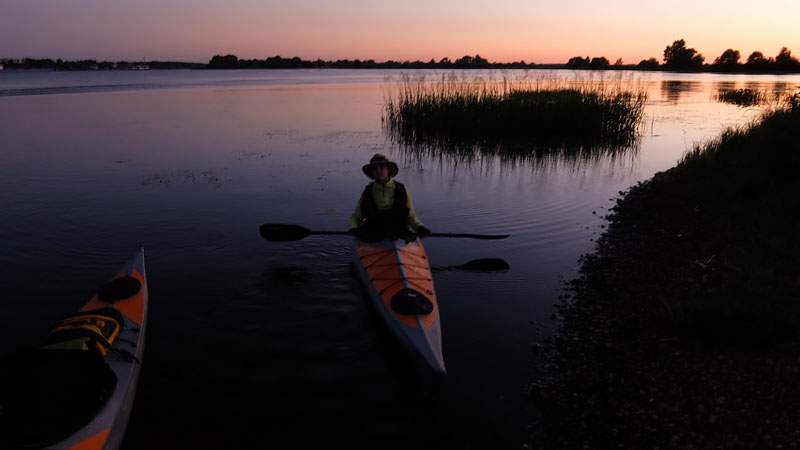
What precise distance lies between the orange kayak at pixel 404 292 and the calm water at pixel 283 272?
480 millimetres

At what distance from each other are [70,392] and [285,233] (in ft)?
16.5

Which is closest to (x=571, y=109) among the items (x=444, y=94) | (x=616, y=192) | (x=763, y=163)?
(x=444, y=94)

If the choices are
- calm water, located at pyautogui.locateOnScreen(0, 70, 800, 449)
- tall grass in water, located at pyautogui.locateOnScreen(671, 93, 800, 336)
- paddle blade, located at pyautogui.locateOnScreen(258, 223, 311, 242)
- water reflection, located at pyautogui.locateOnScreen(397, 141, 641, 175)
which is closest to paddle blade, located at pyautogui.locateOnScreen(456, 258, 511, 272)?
calm water, located at pyautogui.locateOnScreen(0, 70, 800, 449)

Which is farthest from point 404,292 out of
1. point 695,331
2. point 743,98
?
point 743,98

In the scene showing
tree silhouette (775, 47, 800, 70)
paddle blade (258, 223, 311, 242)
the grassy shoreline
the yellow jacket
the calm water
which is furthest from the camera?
tree silhouette (775, 47, 800, 70)

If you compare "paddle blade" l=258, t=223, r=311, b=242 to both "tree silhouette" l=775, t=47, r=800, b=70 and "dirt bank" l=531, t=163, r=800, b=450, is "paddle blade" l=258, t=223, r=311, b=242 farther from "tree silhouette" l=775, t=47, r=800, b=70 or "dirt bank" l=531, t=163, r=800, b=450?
"tree silhouette" l=775, t=47, r=800, b=70

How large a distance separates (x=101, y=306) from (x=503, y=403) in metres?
4.63

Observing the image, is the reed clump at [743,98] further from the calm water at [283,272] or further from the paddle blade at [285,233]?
the paddle blade at [285,233]

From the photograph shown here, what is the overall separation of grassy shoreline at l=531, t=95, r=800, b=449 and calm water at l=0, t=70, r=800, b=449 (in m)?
0.49

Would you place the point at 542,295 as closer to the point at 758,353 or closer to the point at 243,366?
the point at 758,353

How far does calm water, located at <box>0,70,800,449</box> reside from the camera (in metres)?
4.63

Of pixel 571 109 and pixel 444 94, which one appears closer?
pixel 571 109

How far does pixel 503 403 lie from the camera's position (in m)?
4.70

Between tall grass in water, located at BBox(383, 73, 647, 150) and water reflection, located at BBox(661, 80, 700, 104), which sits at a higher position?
water reflection, located at BBox(661, 80, 700, 104)
